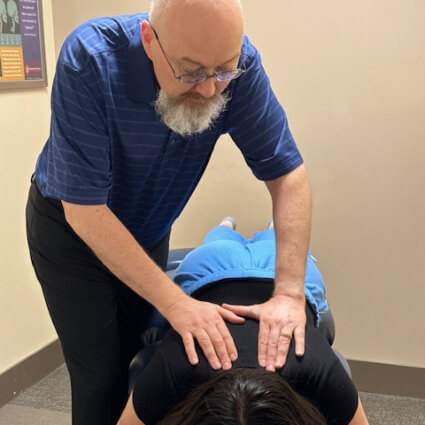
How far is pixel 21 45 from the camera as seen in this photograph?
87.7 inches

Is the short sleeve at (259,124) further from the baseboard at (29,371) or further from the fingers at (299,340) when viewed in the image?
the baseboard at (29,371)

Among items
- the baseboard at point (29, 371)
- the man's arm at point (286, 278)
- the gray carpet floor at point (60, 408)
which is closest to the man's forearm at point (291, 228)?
the man's arm at point (286, 278)

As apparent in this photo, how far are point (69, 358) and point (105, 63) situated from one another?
0.78m

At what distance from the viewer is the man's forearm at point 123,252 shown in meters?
1.21

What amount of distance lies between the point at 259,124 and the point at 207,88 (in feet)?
0.85

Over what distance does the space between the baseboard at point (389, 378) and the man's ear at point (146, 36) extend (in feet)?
5.48

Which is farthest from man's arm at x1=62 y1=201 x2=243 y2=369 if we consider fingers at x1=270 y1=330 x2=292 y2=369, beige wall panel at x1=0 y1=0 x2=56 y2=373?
beige wall panel at x1=0 y1=0 x2=56 y2=373

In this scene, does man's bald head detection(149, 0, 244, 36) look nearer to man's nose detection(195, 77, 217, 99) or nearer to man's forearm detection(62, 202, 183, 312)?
man's nose detection(195, 77, 217, 99)

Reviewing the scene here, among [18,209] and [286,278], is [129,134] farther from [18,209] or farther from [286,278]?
[18,209]

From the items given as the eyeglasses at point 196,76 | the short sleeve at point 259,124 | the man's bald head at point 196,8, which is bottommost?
the short sleeve at point 259,124

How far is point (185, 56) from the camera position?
112cm

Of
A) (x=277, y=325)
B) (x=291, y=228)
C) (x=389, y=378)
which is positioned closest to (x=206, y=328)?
(x=277, y=325)

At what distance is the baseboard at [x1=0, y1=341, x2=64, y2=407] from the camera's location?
7.47 ft

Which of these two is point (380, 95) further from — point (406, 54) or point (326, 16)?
point (326, 16)
